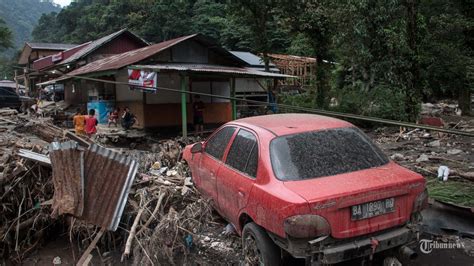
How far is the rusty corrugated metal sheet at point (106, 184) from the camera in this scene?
17.3 feet

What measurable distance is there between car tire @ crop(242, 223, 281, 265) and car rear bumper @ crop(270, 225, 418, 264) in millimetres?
154

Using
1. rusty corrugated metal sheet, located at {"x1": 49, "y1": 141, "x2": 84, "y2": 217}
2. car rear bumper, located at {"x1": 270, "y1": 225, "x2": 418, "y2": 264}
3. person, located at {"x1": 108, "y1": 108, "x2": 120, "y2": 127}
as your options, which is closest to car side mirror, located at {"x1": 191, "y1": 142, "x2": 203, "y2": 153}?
rusty corrugated metal sheet, located at {"x1": 49, "y1": 141, "x2": 84, "y2": 217}

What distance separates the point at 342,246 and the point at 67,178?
3.57 metres

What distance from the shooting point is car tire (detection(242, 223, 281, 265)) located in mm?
4070

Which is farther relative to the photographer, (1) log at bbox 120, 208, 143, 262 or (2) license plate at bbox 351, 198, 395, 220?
(1) log at bbox 120, 208, 143, 262

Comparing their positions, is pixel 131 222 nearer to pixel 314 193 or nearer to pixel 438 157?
pixel 314 193

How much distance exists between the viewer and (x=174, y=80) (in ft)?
57.0

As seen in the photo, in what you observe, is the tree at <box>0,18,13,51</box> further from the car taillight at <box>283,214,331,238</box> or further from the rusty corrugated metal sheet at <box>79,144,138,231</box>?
the car taillight at <box>283,214,331,238</box>

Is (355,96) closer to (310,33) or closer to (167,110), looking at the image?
(310,33)

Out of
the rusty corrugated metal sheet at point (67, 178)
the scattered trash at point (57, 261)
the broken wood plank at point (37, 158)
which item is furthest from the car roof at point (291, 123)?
the scattered trash at point (57, 261)

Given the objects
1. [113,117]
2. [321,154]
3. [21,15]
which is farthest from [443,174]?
[21,15]

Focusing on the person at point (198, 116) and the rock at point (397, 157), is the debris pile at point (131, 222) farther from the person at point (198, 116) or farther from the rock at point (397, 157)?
the person at point (198, 116)

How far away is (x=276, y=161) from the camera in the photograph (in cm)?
421

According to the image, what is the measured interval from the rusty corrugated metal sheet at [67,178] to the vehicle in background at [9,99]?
21.0m
